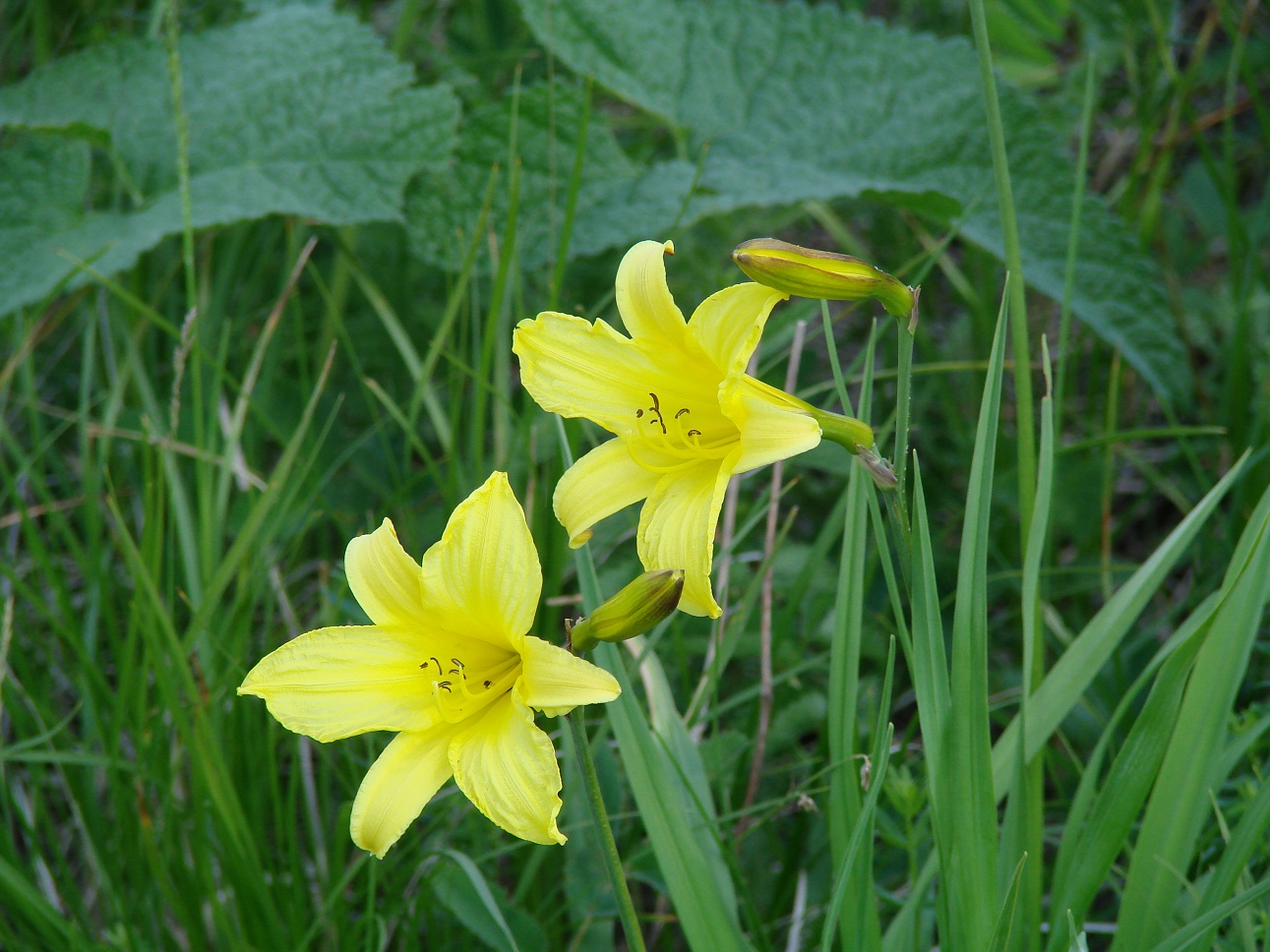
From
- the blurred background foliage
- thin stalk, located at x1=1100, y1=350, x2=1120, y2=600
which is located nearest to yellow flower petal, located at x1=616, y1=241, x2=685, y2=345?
the blurred background foliage

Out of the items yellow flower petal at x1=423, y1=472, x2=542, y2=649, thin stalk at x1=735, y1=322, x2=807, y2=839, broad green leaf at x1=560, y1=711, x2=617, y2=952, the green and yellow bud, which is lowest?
broad green leaf at x1=560, y1=711, x2=617, y2=952

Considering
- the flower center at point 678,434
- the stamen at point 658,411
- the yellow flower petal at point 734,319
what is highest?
the yellow flower petal at point 734,319

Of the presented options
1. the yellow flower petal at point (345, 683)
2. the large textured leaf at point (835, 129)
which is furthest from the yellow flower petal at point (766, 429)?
the large textured leaf at point (835, 129)

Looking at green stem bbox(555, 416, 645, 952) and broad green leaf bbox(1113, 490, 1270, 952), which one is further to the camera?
broad green leaf bbox(1113, 490, 1270, 952)

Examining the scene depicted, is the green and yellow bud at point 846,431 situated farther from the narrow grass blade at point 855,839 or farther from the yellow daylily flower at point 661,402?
the narrow grass blade at point 855,839

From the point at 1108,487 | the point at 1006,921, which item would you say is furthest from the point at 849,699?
the point at 1108,487

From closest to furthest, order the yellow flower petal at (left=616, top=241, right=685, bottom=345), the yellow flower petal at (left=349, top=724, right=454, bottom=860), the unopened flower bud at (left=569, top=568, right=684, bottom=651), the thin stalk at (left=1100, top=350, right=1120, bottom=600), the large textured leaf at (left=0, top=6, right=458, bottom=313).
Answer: the unopened flower bud at (left=569, top=568, right=684, bottom=651) → the yellow flower petal at (left=349, top=724, right=454, bottom=860) → the yellow flower petal at (left=616, top=241, right=685, bottom=345) → the thin stalk at (left=1100, top=350, right=1120, bottom=600) → the large textured leaf at (left=0, top=6, right=458, bottom=313)

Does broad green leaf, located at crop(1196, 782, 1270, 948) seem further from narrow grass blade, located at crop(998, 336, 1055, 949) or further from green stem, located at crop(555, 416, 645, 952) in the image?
green stem, located at crop(555, 416, 645, 952)

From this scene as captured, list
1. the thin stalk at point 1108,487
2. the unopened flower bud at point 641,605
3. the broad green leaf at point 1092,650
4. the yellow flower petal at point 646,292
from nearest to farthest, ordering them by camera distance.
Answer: the unopened flower bud at point 641,605
the yellow flower petal at point 646,292
the broad green leaf at point 1092,650
the thin stalk at point 1108,487
